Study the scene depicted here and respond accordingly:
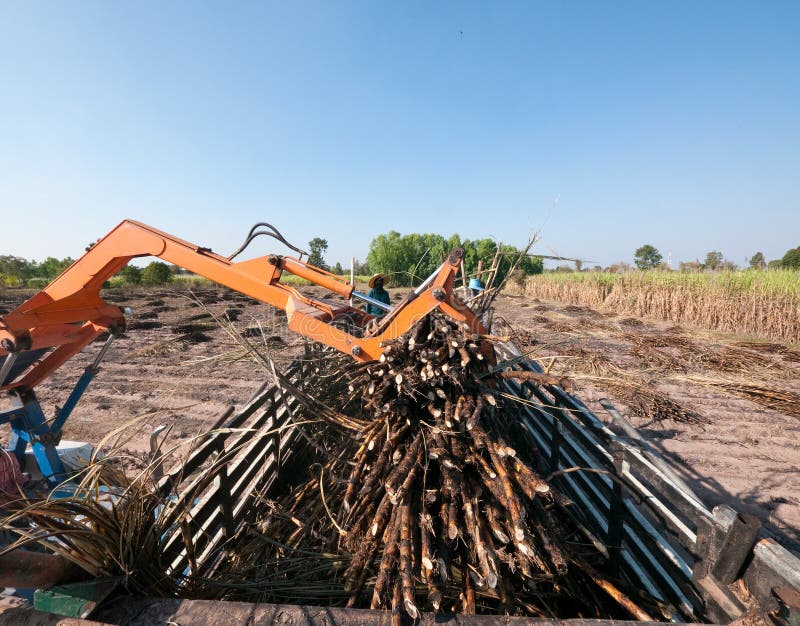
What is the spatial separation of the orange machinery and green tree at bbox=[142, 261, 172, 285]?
33206 millimetres

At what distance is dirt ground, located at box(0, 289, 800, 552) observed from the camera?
3.99 metres

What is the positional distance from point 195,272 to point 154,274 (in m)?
34.4

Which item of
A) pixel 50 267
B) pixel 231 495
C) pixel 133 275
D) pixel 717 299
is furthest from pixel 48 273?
pixel 717 299

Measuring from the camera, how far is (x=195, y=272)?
3.00 metres

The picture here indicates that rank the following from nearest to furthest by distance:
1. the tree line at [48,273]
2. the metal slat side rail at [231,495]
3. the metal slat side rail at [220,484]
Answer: the metal slat side rail at [220,484], the metal slat side rail at [231,495], the tree line at [48,273]

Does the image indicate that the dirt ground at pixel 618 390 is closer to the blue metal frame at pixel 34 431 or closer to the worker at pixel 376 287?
the blue metal frame at pixel 34 431

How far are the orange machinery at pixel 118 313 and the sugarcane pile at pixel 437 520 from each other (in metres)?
0.19

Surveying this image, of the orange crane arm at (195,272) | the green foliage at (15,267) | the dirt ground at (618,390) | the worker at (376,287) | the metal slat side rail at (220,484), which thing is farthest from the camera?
the green foliage at (15,267)

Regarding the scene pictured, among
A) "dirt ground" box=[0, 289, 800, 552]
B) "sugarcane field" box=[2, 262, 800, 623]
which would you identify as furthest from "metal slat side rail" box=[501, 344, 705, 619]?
"dirt ground" box=[0, 289, 800, 552]

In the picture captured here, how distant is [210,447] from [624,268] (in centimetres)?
2465

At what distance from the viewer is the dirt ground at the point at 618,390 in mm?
3987

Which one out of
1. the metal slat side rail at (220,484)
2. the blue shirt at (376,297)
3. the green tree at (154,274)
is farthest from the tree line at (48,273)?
the metal slat side rail at (220,484)

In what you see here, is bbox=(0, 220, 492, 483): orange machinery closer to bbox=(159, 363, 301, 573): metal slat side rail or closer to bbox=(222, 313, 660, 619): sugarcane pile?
bbox=(222, 313, 660, 619): sugarcane pile

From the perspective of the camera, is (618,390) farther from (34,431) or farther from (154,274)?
(154,274)
